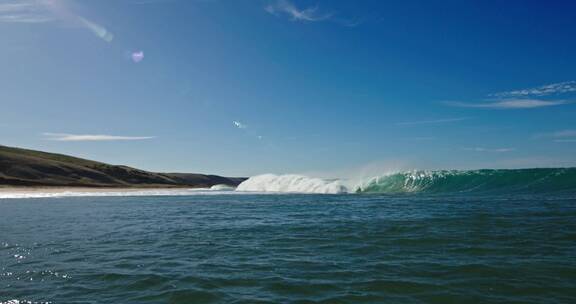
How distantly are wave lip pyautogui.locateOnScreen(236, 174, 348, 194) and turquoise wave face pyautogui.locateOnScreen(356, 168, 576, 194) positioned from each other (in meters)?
3.52

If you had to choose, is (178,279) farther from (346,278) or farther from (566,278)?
(566,278)

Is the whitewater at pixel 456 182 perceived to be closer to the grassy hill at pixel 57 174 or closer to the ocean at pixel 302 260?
the ocean at pixel 302 260

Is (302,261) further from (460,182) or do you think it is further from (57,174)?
(57,174)

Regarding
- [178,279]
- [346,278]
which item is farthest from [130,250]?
[346,278]

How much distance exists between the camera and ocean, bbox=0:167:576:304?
8.27 m

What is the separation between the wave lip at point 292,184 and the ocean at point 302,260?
29.9m

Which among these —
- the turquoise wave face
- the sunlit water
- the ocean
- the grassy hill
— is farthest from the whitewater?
the grassy hill

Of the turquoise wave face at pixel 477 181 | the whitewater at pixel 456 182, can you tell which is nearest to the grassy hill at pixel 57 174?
the whitewater at pixel 456 182

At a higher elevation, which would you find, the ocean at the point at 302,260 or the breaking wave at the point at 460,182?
the breaking wave at the point at 460,182

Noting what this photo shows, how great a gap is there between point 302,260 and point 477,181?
122ft

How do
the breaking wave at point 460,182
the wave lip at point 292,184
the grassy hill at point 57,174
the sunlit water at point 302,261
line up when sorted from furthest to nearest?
the grassy hill at point 57,174, the wave lip at point 292,184, the breaking wave at point 460,182, the sunlit water at point 302,261

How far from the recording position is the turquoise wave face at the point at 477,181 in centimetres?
3772

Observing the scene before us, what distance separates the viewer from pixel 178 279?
9.52 m

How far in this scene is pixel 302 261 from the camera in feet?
36.3
